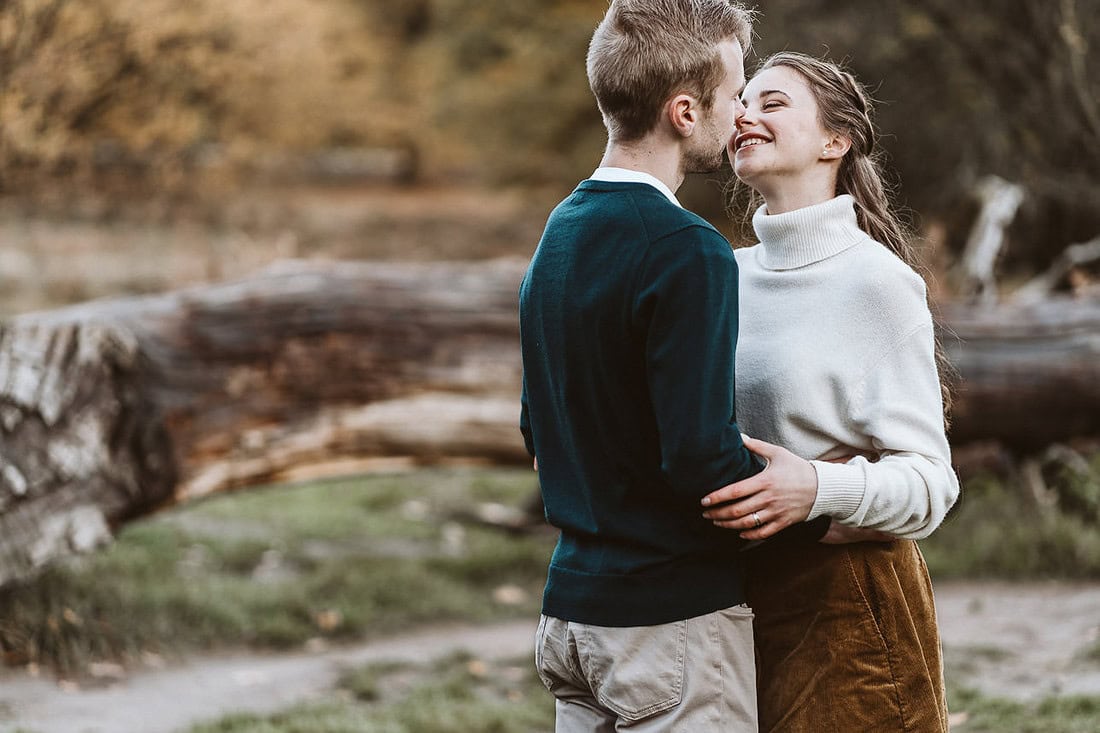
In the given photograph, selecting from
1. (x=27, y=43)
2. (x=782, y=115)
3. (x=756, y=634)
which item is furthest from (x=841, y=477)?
(x=27, y=43)

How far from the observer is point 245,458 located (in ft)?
17.4

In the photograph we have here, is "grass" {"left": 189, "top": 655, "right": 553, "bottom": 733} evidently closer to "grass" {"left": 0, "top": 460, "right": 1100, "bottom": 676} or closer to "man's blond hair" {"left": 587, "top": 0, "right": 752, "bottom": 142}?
"grass" {"left": 0, "top": 460, "right": 1100, "bottom": 676}

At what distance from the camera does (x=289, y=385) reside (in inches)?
211

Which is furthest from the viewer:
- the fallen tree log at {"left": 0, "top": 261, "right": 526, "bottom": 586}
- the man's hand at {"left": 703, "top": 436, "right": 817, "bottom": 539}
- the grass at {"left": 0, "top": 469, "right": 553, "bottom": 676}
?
the grass at {"left": 0, "top": 469, "right": 553, "bottom": 676}

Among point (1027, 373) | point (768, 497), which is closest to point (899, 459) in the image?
point (768, 497)

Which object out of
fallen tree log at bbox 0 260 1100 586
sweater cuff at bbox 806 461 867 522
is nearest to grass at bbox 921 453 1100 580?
fallen tree log at bbox 0 260 1100 586

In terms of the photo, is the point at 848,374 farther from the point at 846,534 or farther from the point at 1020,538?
the point at 1020,538

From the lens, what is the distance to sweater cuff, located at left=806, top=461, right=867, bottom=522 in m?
2.07

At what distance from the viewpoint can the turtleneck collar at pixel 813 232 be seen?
228cm

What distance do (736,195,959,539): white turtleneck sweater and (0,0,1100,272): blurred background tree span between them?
99cm

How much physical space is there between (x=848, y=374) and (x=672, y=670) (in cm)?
64

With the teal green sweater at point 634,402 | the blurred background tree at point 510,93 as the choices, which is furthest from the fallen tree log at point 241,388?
the teal green sweater at point 634,402

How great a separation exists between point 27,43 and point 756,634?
7.42 meters

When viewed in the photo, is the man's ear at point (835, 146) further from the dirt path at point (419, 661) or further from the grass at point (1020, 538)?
the grass at point (1020, 538)
